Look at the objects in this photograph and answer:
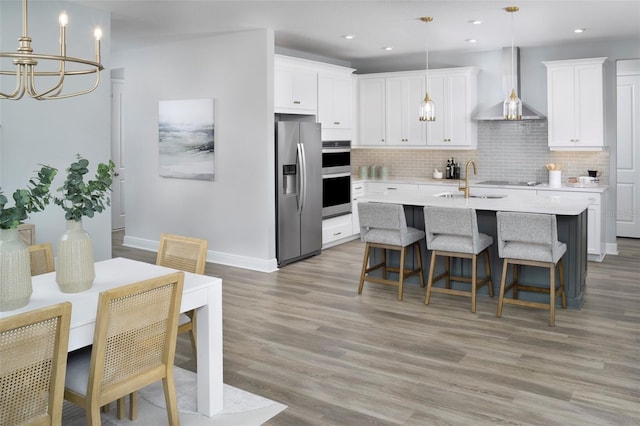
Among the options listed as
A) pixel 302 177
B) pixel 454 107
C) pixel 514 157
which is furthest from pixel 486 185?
pixel 302 177

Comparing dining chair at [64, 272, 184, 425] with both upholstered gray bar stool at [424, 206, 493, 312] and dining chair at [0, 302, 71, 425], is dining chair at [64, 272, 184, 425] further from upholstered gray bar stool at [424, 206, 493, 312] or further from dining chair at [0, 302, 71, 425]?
upholstered gray bar stool at [424, 206, 493, 312]

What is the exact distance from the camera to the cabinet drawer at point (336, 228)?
308 inches

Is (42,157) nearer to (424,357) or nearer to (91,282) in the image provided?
(91,282)

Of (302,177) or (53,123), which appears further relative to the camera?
(302,177)

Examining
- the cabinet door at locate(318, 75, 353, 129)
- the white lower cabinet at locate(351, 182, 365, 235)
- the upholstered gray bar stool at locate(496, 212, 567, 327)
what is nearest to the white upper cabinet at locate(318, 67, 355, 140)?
the cabinet door at locate(318, 75, 353, 129)

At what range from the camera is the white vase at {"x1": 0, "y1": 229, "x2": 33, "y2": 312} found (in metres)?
2.38

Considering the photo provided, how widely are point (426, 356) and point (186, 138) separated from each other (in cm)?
450

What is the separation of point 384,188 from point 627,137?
362cm

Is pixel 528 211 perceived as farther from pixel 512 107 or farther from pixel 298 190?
pixel 298 190

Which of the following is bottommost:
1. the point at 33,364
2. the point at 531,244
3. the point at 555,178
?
the point at 33,364

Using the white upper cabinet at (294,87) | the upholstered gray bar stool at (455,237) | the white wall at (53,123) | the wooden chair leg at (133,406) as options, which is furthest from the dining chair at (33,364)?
the white upper cabinet at (294,87)

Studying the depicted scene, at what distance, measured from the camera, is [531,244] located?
4723 mm

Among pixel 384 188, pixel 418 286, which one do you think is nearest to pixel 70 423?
pixel 418 286

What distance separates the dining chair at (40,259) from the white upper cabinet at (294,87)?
154 inches
